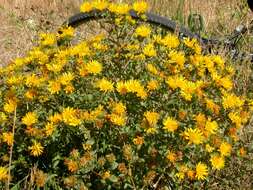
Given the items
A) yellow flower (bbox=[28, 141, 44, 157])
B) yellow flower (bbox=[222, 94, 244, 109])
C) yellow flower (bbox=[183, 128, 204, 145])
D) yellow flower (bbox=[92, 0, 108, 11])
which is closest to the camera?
yellow flower (bbox=[183, 128, 204, 145])

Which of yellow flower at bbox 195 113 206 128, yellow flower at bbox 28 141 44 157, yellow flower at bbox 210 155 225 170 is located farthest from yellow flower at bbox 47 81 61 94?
yellow flower at bbox 210 155 225 170

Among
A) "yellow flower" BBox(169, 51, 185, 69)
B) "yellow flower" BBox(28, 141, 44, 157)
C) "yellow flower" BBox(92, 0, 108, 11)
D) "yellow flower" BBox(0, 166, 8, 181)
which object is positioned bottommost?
"yellow flower" BBox(0, 166, 8, 181)

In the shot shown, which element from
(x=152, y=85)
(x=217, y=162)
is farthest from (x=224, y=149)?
(x=152, y=85)

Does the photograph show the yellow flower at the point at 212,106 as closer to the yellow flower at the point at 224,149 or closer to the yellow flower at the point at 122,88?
the yellow flower at the point at 224,149

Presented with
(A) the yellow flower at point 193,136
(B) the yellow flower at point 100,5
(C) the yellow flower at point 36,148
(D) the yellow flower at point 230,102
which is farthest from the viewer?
(B) the yellow flower at point 100,5

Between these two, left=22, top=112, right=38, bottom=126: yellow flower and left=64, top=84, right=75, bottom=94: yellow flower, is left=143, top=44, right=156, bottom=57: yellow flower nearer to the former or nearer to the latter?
left=64, top=84, right=75, bottom=94: yellow flower

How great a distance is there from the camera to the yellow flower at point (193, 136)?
223cm

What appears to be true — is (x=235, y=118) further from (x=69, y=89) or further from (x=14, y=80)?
(x=14, y=80)

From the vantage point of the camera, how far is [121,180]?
2348 mm

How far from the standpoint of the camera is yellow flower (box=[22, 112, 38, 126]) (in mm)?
2320

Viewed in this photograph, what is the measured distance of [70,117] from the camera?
2260 millimetres

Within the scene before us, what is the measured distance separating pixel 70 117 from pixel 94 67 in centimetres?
28

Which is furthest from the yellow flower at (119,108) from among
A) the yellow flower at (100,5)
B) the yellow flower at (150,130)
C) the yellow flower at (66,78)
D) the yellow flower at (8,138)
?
the yellow flower at (100,5)

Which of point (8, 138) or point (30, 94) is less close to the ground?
point (30, 94)
